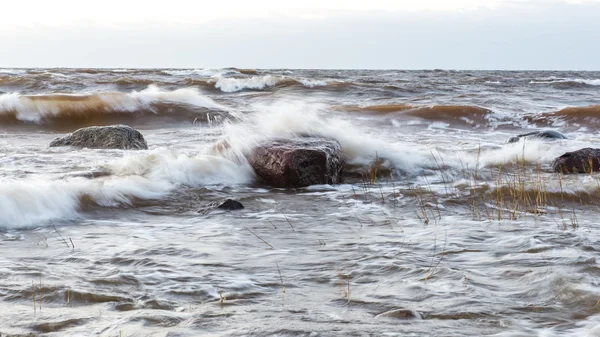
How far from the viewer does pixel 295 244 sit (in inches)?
175

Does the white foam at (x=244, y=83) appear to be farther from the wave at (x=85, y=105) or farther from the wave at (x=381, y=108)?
the wave at (x=85, y=105)

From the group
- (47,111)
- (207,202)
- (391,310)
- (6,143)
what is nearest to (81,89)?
(47,111)

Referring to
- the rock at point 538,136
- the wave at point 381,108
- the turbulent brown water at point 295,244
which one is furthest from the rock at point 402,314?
the wave at point 381,108

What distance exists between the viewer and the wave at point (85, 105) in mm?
14625

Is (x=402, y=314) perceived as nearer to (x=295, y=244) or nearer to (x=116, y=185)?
(x=295, y=244)

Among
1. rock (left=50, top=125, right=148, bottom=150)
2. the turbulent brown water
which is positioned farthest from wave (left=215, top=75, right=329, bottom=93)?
rock (left=50, top=125, right=148, bottom=150)

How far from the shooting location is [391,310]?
3.00 metres

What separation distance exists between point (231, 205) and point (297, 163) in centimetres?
141

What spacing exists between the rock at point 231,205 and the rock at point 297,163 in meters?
1.26

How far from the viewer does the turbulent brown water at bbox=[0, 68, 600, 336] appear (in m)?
2.90

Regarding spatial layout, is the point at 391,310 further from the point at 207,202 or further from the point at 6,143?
the point at 6,143

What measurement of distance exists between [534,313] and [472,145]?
8115 mm

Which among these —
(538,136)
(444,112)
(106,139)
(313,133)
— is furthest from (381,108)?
(106,139)

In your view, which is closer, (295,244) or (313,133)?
(295,244)
